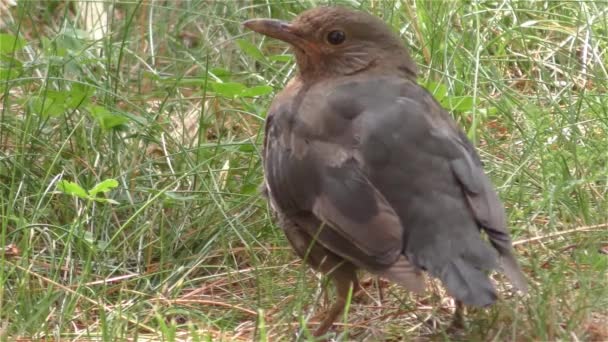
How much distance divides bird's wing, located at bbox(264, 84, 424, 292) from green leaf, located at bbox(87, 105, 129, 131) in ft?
3.38

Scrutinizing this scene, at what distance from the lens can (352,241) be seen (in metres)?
4.41

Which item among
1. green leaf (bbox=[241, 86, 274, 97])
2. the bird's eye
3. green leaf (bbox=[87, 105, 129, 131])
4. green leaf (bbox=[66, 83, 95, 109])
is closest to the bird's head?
the bird's eye

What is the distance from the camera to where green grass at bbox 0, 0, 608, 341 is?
488 cm

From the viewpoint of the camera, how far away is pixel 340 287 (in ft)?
16.0

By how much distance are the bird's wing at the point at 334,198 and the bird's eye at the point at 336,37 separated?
0.44m

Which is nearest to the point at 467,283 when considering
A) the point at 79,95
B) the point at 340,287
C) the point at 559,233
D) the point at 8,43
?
the point at 340,287

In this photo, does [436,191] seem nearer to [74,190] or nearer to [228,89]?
[74,190]

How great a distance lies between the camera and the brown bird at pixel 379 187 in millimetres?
4344

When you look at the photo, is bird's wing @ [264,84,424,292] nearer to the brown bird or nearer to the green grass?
the brown bird

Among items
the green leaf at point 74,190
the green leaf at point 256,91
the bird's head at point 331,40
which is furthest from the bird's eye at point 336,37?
the green leaf at point 74,190

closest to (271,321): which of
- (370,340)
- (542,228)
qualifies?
(370,340)

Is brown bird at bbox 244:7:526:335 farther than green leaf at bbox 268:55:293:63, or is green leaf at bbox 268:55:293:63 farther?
green leaf at bbox 268:55:293:63

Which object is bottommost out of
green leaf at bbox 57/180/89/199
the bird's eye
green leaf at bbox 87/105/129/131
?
green leaf at bbox 57/180/89/199

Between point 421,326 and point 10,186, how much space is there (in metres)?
1.95
